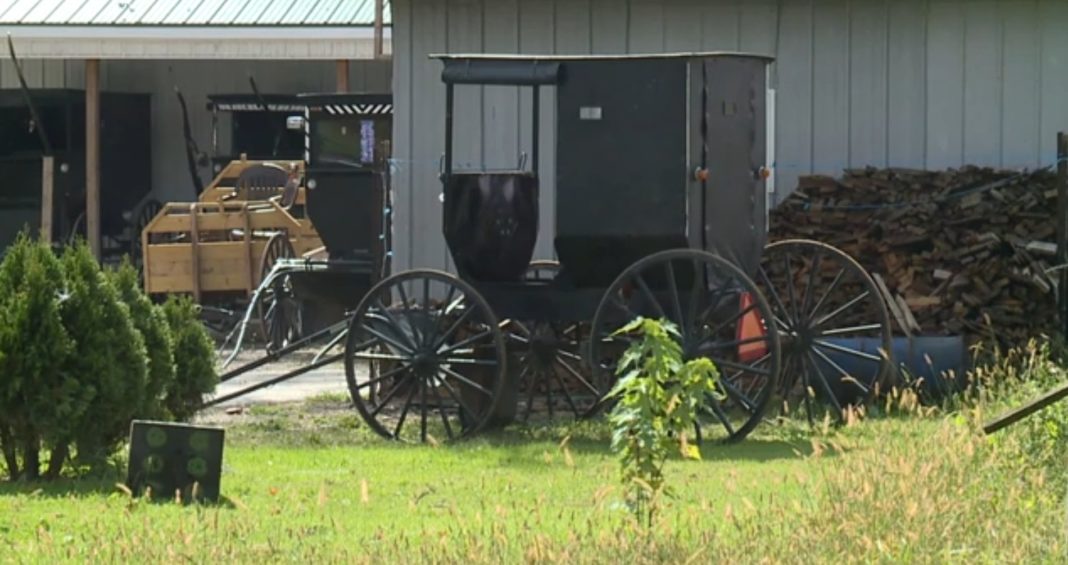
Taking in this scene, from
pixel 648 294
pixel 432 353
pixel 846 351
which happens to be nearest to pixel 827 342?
pixel 846 351

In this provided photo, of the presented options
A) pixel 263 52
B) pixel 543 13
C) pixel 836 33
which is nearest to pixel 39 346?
pixel 543 13

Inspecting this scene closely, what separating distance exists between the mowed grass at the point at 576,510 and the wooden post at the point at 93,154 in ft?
43.3

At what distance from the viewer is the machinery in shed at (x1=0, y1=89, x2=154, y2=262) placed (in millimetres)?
26625

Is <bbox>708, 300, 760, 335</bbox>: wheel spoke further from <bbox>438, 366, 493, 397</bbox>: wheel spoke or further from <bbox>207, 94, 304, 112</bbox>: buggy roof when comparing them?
<bbox>207, 94, 304, 112</bbox>: buggy roof

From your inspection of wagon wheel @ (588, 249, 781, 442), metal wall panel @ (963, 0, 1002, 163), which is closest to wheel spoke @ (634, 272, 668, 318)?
wagon wheel @ (588, 249, 781, 442)

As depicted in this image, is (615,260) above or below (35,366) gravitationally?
above

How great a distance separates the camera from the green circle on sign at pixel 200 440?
9930 mm

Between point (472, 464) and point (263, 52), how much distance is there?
13.8 metres

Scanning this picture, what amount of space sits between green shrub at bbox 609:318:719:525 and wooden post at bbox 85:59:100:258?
17666 millimetres

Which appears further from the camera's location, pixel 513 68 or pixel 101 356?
pixel 513 68

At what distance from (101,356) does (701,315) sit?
3.88 m

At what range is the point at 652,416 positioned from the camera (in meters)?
7.71

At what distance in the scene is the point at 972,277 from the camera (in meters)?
15.3

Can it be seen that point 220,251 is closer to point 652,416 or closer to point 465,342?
point 465,342
